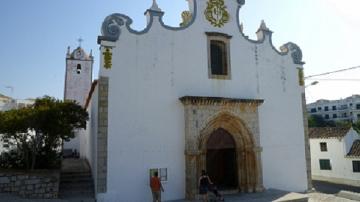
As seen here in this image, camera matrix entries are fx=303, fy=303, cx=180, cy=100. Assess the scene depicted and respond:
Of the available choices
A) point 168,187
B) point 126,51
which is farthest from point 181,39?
point 168,187

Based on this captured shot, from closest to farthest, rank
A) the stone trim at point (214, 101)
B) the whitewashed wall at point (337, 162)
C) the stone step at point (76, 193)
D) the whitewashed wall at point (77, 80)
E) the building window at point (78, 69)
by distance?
the stone step at point (76, 193) → the stone trim at point (214, 101) → the whitewashed wall at point (337, 162) → the whitewashed wall at point (77, 80) → the building window at point (78, 69)

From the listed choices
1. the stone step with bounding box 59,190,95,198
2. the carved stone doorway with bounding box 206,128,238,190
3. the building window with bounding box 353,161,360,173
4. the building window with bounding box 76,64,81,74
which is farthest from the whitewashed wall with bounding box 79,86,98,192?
the building window with bounding box 353,161,360,173

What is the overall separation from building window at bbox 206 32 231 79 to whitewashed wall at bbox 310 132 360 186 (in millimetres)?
15799

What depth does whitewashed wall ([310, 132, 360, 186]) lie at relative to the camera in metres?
22.6

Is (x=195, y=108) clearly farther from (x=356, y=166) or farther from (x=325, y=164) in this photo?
(x=325, y=164)

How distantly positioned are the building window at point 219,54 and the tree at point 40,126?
5163 mm

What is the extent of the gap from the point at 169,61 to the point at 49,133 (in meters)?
4.73

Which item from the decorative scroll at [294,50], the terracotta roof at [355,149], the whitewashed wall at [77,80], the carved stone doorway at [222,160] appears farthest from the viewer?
the whitewashed wall at [77,80]

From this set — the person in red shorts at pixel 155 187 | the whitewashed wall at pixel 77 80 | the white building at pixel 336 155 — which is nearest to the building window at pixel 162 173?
the person in red shorts at pixel 155 187

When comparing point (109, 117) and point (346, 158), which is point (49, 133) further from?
point (346, 158)

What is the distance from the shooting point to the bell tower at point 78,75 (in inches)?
1091

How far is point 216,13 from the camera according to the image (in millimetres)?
12109

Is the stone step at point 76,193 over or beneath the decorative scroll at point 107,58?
beneath

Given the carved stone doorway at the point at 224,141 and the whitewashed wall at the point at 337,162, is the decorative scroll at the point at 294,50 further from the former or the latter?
the whitewashed wall at the point at 337,162
